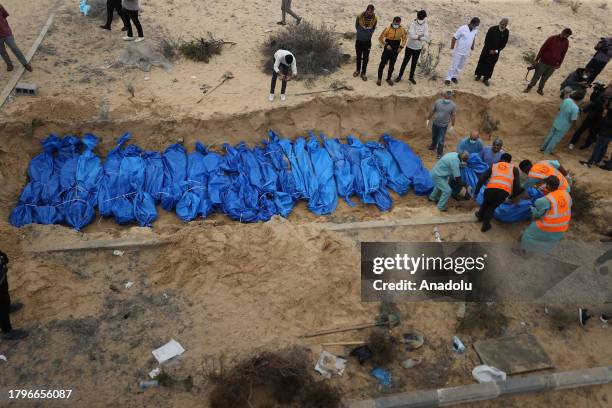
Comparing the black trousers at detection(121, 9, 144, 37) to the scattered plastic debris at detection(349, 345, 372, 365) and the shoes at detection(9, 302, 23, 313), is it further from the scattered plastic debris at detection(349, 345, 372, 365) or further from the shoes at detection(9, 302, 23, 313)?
the scattered plastic debris at detection(349, 345, 372, 365)

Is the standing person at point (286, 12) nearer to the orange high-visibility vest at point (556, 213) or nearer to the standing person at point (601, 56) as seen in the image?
the standing person at point (601, 56)

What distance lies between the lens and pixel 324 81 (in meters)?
8.87

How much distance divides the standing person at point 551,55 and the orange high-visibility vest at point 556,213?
173 inches

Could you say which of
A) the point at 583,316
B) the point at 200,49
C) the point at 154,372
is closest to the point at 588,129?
the point at 583,316

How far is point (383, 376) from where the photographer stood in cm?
475

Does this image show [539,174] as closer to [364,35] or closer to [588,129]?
[588,129]

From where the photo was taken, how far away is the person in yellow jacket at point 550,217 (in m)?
5.46

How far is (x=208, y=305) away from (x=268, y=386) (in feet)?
4.37

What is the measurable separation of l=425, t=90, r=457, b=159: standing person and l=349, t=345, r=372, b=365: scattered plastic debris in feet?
15.4

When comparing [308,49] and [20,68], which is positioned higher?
[308,49]

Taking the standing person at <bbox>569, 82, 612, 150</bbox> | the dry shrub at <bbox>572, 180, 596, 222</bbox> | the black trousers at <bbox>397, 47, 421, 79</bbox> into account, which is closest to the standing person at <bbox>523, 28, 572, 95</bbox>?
the standing person at <bbox>569, 82, 612, 150</bbox>

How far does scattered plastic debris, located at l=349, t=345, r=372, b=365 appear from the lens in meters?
4.83

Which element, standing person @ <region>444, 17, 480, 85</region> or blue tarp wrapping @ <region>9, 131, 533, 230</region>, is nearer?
blue tarp wrapping @ <region>9, 131, 533, 230</region>

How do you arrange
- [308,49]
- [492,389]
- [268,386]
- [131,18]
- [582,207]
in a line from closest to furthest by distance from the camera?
[268,386]
[492,389]
[582,207]
[131,18]
[308,49]
